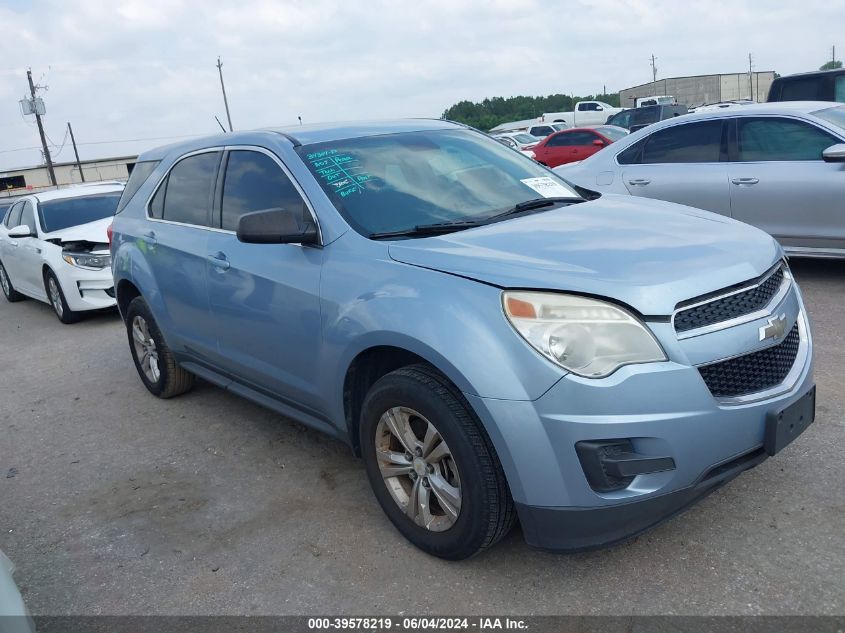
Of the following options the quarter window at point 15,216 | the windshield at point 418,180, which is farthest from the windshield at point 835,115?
the quarter window at point 15,216

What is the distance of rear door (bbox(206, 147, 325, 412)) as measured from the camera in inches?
137

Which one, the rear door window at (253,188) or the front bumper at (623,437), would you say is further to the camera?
the rear door window at (253,188)

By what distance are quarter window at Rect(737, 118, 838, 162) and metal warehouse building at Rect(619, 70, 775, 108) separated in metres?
61.9

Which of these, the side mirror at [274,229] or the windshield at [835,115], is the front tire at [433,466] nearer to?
the side mirror at [274,229]

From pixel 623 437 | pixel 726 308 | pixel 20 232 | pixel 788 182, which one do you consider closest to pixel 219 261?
pixel 623 437

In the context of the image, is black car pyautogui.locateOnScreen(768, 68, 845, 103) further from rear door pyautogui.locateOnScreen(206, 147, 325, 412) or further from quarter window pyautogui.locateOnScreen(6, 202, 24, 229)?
quarter window pyautogui.locateOnScreen(6, 202, 24, 229)

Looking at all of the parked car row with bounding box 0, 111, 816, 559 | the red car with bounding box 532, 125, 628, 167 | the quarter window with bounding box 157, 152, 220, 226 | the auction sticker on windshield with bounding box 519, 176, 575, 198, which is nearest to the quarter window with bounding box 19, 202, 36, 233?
the quarter window with bounding box 157, 152, 220, 226

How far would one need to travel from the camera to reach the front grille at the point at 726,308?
260 centimetres

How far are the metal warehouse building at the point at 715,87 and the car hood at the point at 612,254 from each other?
66146 mm

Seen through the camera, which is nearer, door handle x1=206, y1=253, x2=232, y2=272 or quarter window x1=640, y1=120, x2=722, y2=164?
door handle x1=206, y1=253, x2=232, y2=272

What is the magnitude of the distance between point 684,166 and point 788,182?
98cm

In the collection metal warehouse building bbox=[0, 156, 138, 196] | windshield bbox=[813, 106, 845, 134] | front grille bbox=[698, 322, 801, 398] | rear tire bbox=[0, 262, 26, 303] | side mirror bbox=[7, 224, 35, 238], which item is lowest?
metal warehouse building bbox=[0, 156, 138, 196]

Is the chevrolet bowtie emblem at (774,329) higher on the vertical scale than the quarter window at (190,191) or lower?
lower

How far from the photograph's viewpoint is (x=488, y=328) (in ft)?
8.68
